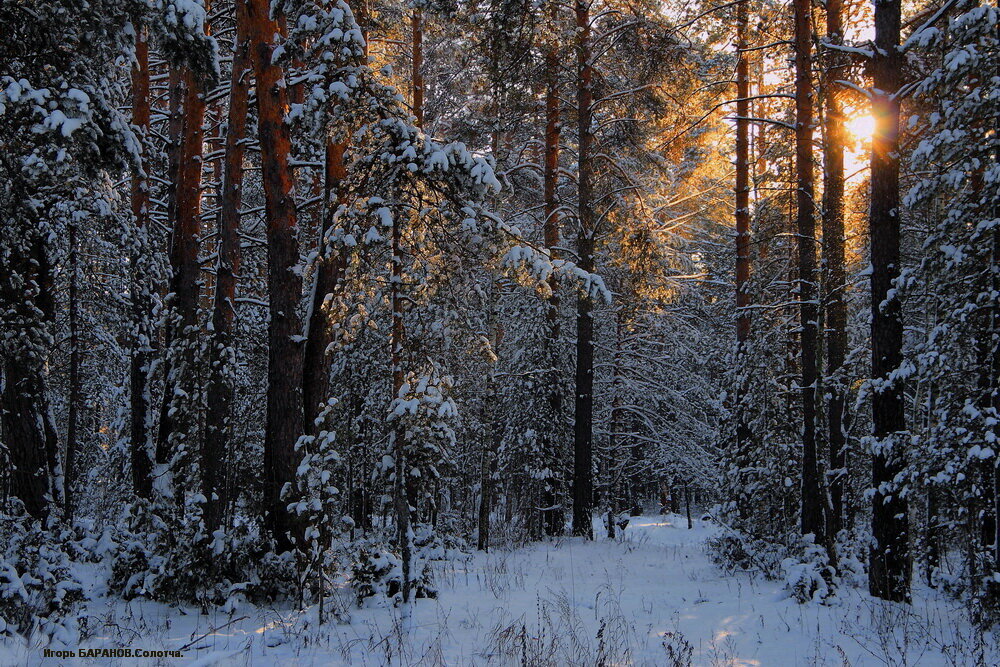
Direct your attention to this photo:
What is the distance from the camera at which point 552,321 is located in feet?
48.1

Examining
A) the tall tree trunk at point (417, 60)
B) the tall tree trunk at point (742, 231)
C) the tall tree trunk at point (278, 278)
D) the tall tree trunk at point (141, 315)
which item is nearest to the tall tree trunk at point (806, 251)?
the tall tree trunk at point (742, 231)

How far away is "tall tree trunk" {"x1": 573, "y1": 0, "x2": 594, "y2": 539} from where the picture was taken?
45.0 ft

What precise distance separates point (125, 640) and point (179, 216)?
6.21 metres

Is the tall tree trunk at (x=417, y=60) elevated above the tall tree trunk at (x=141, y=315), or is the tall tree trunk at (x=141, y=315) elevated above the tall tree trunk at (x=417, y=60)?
the tall tree trunk at (x=417, y=60)

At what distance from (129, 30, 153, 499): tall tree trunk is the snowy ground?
343 cm

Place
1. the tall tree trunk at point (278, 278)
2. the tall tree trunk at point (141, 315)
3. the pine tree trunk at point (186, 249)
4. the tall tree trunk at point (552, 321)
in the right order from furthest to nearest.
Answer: the tall tree trunk at point (552, 321), the tall tree trunk at point (141, 315), the pine tree trunk at point (186, 249), the tall tree trunk at point (278, 278)

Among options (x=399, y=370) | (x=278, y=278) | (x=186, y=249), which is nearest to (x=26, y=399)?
(x=186, y=249)

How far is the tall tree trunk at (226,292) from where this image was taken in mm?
8125

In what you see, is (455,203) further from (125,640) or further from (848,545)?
(848,545)

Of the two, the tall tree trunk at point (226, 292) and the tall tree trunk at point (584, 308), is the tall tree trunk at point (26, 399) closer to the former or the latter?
the tall tree trunk at point (226, 292)

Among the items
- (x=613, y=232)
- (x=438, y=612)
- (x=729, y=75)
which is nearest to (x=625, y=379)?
(x=613, y=232)

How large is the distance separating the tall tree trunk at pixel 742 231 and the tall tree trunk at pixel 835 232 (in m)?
1.94

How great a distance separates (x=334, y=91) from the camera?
242 inches

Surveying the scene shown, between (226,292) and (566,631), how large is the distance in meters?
6.11
